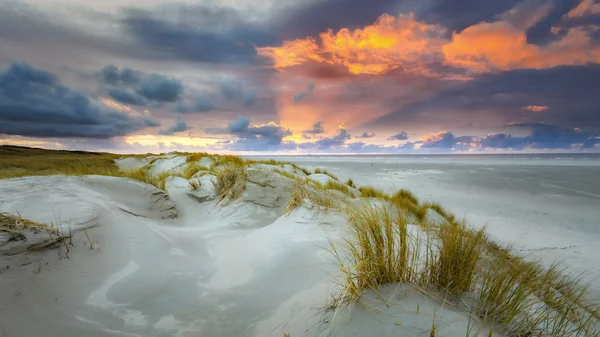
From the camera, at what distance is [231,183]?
6578mm

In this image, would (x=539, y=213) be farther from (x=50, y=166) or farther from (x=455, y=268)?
(x=50, y=166)

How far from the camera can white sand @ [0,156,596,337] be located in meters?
1.72

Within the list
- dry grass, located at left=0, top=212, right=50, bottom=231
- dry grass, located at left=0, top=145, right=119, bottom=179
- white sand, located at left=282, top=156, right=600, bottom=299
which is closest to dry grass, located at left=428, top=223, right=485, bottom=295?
white sand, located at left=282, top=156, right=600, bottom=299

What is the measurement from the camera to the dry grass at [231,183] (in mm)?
6016

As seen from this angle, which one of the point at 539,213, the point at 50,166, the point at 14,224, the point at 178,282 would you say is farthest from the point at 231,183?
the point at 50,166

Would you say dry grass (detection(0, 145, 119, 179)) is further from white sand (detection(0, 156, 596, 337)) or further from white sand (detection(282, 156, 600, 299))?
white sand (detection(282, 156, 600, 299))

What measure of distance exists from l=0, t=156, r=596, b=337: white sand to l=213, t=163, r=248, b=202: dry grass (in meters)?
1.47

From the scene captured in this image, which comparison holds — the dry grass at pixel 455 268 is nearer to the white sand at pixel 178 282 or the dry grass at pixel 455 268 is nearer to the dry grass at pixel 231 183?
the white sand at pixel 178 282

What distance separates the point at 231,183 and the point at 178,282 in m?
4.00

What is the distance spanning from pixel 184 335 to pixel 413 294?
1.65 m

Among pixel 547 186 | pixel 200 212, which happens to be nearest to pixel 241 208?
pixel 200 212

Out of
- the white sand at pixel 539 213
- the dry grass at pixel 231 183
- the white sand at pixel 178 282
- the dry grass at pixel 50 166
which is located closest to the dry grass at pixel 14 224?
the white sand at pixel 178 282

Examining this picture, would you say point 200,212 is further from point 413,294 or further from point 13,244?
point 413,294

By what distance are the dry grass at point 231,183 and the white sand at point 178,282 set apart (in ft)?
4.82
